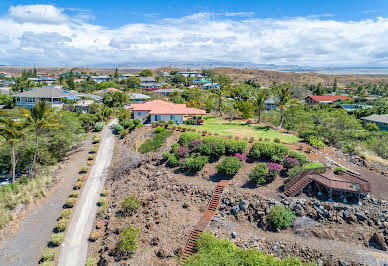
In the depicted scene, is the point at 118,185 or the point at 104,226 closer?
the point at 104,226

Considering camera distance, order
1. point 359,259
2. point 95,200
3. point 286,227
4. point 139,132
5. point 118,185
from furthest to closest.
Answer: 1. point 139,132
2. point 118,185
3. point 95,200
4. point 286,227
5. point 359,259

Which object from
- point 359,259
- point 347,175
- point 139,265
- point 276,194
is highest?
Answer: point 347,175

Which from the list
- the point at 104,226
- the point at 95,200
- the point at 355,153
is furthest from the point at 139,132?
the point at 355,153

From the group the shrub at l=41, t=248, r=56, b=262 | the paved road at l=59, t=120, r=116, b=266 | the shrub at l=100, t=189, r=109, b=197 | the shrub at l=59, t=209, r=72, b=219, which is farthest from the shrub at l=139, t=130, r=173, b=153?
the shrub at l=41, t=248, r=56, b=262

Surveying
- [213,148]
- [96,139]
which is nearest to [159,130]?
[96,139]

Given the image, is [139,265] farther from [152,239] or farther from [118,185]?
[118,185]

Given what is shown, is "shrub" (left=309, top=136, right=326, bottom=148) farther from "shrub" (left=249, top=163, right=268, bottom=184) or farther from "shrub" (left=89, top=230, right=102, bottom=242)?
"shrub" (left=89, top=230, right=102, bottom=242)

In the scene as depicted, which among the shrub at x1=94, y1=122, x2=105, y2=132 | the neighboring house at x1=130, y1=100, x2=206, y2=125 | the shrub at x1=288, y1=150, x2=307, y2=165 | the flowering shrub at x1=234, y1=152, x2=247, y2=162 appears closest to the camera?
the shrub at x1=288, y1=150, x2=307, y2=165
